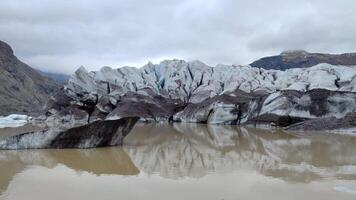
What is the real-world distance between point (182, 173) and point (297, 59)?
452ft

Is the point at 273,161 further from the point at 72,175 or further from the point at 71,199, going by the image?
the point at 71,199

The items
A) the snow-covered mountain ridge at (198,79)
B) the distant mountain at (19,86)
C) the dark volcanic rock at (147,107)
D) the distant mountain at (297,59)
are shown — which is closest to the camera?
the snow-covered mountain ridge at (198,79)

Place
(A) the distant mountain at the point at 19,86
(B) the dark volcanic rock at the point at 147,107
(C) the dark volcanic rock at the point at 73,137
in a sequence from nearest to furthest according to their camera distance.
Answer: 1. (C) the dark volcanic rock at the point at 73,137
2. (B) the dark volcanic rock at the point at 147,107
3. (A) the distant mountain at the point at 19,86

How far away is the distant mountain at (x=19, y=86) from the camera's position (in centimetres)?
7675

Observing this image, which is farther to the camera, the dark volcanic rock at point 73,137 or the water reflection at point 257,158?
the dark volcanic rock at point 73,137

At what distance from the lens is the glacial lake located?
8992mm

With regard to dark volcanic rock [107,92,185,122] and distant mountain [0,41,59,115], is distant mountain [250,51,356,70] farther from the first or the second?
dark volcanic rock [107,92,185,122]

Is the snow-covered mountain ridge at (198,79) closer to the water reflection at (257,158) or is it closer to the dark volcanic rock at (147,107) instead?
the dark volcanic rock at (147,107)

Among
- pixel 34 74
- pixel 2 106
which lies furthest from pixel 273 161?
pixel 34 74

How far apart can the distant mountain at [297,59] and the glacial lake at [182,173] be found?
383ft

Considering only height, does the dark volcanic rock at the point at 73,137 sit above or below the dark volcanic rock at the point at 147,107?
above

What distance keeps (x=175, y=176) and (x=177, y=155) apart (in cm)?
472

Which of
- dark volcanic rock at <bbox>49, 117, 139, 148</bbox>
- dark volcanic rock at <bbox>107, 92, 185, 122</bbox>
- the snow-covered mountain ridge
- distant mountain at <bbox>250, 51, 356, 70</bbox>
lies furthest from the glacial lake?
distant mountain at <bbox>250, 51, 356, 70</bbox>

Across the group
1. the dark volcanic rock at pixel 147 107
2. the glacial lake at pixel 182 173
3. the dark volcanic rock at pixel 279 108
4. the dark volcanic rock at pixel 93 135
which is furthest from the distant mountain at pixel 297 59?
the glacial lake at pixel 182 173
